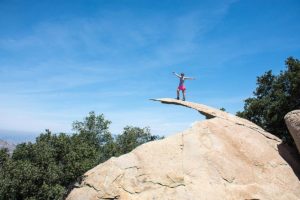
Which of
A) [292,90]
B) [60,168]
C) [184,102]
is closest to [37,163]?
[60,168]

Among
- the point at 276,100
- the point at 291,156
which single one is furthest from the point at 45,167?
the point at 276,100

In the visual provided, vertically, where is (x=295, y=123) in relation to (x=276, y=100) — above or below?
below

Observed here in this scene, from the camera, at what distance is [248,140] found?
76.7 ft

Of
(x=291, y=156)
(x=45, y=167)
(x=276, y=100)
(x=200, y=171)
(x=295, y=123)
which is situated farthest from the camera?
(x=276, y=100)

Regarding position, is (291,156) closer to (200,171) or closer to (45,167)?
(200,171)

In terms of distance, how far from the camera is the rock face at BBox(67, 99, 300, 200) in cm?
1978

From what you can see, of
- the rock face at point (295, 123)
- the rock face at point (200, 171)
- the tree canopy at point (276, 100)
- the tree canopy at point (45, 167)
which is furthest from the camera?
the tree canopy at point (276, 100)

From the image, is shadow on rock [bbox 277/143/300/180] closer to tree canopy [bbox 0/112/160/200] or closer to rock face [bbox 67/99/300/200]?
rock face [bbox 67/99/300/200]

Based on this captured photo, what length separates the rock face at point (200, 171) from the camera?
1978 cm

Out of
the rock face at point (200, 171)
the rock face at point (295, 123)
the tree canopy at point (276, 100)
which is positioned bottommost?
the rock face at point (200, 171)

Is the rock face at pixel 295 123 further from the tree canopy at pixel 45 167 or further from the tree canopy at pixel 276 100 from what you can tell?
the tree canopy at pixel 45 167

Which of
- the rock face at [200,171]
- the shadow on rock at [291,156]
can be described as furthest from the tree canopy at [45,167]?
the shadow on rock at [291,156]

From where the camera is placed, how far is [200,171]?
20.7 metres

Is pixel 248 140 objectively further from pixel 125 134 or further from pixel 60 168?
pixel 125 134
